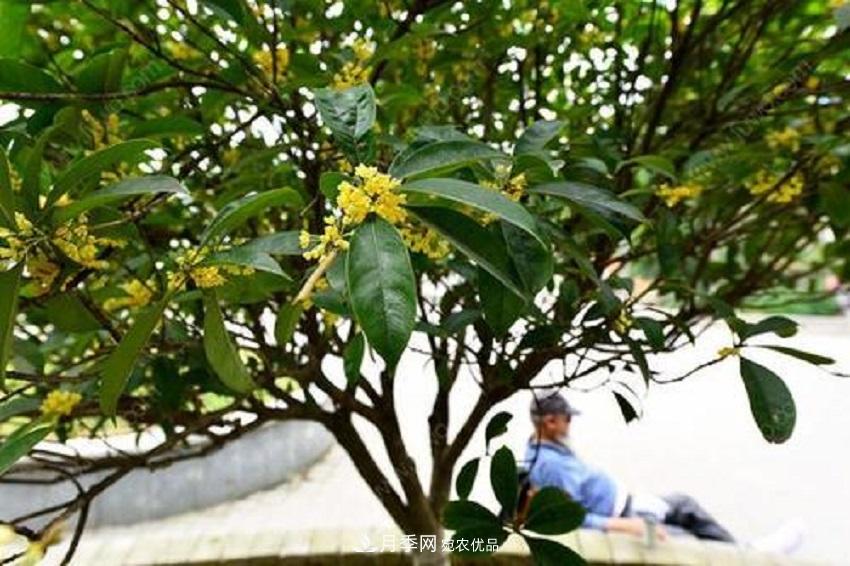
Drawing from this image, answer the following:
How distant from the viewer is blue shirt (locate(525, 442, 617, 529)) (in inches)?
83.6

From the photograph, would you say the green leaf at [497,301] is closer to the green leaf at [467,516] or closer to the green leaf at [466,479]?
the green leaf at [467,516]

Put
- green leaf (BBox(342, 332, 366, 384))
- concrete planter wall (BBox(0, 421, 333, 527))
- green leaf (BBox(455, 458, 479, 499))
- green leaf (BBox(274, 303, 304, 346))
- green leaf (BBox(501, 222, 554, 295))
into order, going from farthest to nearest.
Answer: concrete planter wall (BBox(0, 421, 333, 527)) < green leaf (BBox(455, 458, 479, 499)) < green leaf (BBox(342, 332, 366, 384)) < green leaf (BBox(274, 303, 304, 346)) < green leaf (BBox(501, 222, 554, 295))

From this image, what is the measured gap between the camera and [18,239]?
465 millimetres

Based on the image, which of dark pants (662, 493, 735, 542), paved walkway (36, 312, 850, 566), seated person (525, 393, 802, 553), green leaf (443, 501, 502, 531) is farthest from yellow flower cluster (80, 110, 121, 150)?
dark pants (662, 493, 735, 542)

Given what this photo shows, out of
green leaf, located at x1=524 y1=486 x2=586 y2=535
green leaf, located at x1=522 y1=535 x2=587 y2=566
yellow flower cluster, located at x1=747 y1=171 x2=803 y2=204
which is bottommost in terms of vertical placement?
green leaf, located at x1=522 y1=535 x2=587 y2=566

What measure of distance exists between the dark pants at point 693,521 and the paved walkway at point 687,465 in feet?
1.43

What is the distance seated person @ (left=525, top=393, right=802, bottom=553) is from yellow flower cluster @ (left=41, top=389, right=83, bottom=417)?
4.37 ft

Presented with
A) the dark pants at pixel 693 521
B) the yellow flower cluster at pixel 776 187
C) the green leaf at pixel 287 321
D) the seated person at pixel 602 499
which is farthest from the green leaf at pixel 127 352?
the dark pants at pixel 693 521

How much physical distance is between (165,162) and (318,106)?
1.03ft

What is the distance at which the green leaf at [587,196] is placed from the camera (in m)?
0.53

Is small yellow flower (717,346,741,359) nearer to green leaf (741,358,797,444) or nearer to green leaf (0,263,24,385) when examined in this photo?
green leaf (741,358,797,444)

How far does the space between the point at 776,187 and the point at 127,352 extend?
0.76 meters

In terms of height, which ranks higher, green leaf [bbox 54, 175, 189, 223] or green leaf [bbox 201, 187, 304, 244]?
green leaf [bbox 54, 175, 189, 223]

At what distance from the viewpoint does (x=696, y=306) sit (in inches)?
41.6
